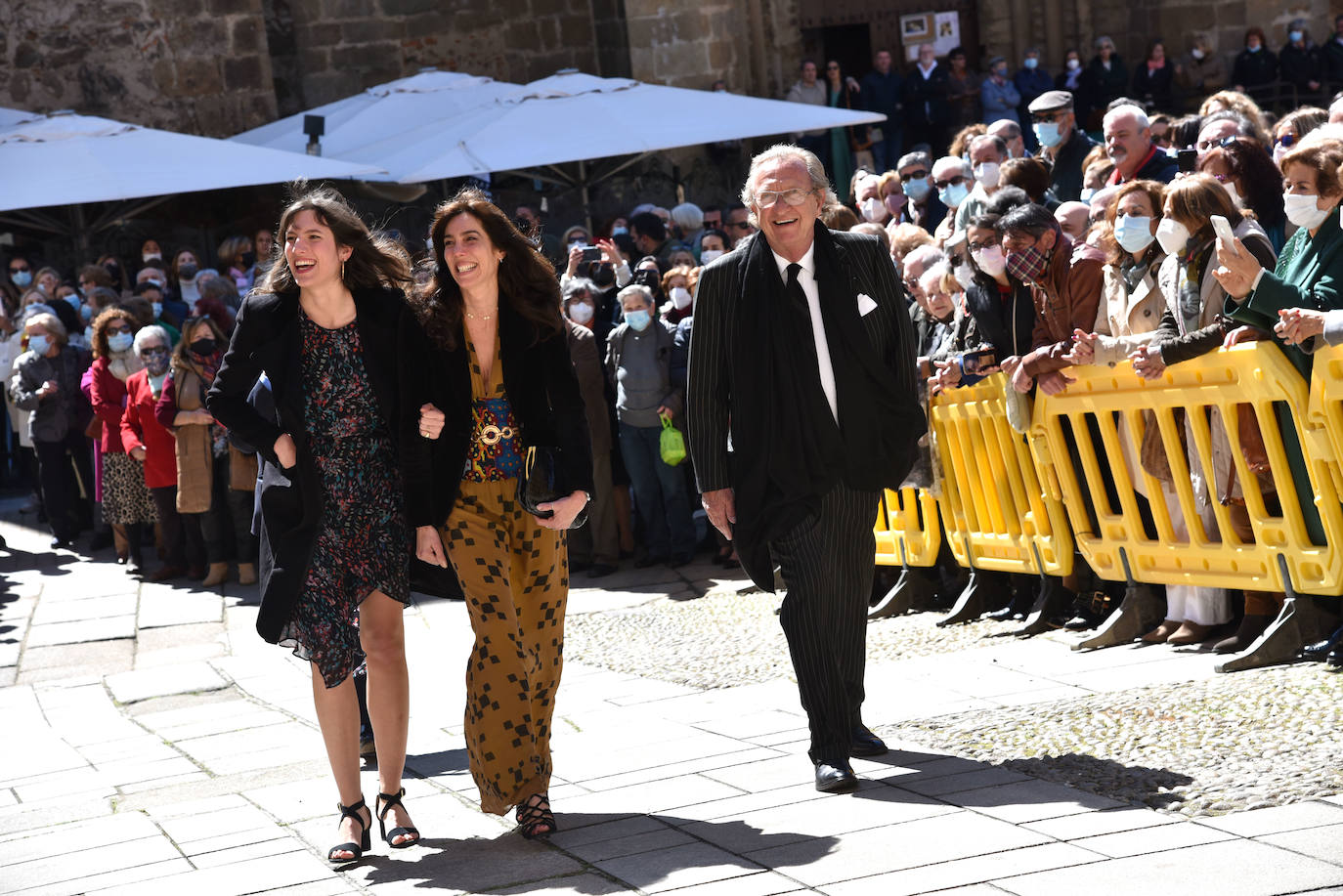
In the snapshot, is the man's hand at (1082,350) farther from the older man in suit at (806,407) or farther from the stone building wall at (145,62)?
the stone building wall at (145,62)

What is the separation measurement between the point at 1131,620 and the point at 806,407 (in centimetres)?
227

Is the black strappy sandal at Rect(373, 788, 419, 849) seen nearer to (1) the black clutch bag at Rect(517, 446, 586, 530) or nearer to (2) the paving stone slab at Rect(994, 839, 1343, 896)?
(1) the black clutch bag at Rect(517, 446, 586, 530)

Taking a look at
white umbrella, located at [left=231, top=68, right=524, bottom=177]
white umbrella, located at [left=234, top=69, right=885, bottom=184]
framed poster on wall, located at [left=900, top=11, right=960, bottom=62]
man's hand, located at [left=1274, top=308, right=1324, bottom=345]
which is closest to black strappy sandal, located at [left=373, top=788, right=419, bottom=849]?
man's hand, located at [left=1274, top=308, right=1324, bottom=345]

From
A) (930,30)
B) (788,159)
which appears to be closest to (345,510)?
(788,159)

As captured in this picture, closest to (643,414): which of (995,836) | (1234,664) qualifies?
(1234,664)

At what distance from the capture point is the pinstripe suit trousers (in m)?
5.12

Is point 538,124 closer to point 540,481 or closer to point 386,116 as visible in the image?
point 386,116

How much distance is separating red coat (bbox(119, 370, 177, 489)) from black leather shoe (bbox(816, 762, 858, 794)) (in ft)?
27.0

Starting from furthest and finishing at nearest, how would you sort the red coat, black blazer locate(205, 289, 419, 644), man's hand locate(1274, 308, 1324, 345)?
1. the red coat
2. man's hand locate(1274, 308, 1324, 345)
3. black blazer locate(205, 289, 419, 644)

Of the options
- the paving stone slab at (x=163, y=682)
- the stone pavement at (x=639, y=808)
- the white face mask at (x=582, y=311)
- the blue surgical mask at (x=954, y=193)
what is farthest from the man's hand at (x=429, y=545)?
the blue surgical mask at (x=954, y=193)

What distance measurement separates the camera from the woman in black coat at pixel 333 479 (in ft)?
15.9

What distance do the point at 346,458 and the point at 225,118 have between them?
1739cm

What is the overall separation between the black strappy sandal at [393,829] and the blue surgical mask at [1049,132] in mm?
6958

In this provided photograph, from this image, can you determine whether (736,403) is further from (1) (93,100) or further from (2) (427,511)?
(1) (93,100)
